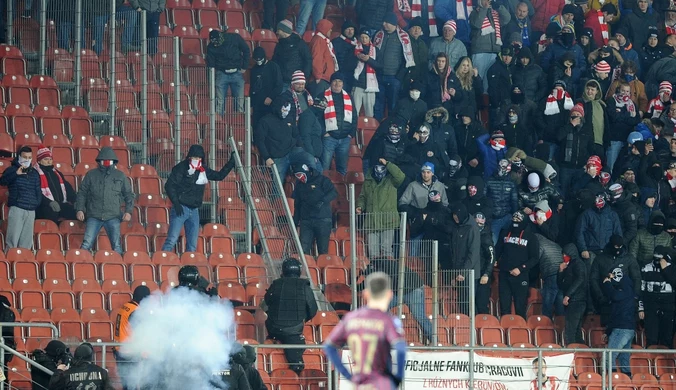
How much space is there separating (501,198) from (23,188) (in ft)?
22.3

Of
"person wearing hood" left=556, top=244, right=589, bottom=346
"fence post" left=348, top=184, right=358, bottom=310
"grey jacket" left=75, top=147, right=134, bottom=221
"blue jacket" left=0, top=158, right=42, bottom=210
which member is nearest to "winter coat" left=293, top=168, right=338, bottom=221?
"fence post" left=348, top=184, right=358, bottom=310

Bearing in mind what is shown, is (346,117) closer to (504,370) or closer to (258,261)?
(258,261)

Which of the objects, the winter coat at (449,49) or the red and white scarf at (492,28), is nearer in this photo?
the winter coat at (449,49)

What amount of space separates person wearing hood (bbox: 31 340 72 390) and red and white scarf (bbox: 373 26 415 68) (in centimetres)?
1015

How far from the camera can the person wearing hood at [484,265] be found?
20656 mm

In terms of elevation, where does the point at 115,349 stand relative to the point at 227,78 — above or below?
below

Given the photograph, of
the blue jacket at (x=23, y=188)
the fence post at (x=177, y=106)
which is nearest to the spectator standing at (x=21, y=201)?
the blue jacket at (x=23, y=188)

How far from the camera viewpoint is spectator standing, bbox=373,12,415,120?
24.1 m

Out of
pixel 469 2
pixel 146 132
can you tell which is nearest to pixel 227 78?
pixel 146 132

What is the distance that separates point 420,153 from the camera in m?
22.2

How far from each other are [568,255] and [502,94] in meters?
3.59

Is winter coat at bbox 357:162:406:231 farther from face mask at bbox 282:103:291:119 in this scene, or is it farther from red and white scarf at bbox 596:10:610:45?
red and white scarf at bbox 596:10:610:45

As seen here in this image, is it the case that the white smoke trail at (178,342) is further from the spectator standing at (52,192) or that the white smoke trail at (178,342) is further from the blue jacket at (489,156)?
the blue jacket at (489,156)

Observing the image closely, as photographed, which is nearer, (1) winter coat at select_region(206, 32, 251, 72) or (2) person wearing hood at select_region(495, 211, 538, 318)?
(2) person wearing hood at select_region(495, 211, 538, 318)
